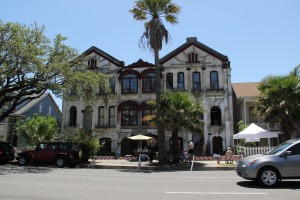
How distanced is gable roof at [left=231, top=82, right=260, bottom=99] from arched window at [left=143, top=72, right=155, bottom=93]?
9045mm

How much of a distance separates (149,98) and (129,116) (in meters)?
2.86

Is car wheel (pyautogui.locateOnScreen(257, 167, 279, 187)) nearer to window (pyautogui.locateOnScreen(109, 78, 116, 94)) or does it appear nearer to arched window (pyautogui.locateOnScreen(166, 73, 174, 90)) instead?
arched window (pyautogui.locateOnScreen(166, 73, 174, 90))

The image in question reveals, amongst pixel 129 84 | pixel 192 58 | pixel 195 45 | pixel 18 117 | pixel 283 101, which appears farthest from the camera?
pixel 18 117

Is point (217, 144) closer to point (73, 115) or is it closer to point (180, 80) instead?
point (180, 80)

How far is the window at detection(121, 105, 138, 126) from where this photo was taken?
33656mm

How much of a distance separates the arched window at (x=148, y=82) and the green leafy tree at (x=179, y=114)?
11.1m

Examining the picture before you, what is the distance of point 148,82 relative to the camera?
33750mm

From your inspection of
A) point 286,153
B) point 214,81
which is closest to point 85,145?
point 214,81

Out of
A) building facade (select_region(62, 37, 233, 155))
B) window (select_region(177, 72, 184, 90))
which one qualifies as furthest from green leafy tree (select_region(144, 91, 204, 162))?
window (select_region(177, 72, 184, 90))

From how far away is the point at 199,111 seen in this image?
21.9 metres

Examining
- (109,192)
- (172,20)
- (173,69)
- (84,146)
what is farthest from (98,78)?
(109,192)

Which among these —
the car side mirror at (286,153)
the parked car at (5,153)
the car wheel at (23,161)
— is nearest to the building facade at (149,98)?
the parked car at (5,153)

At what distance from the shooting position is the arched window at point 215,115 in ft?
105

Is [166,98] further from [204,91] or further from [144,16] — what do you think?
[204,91]
